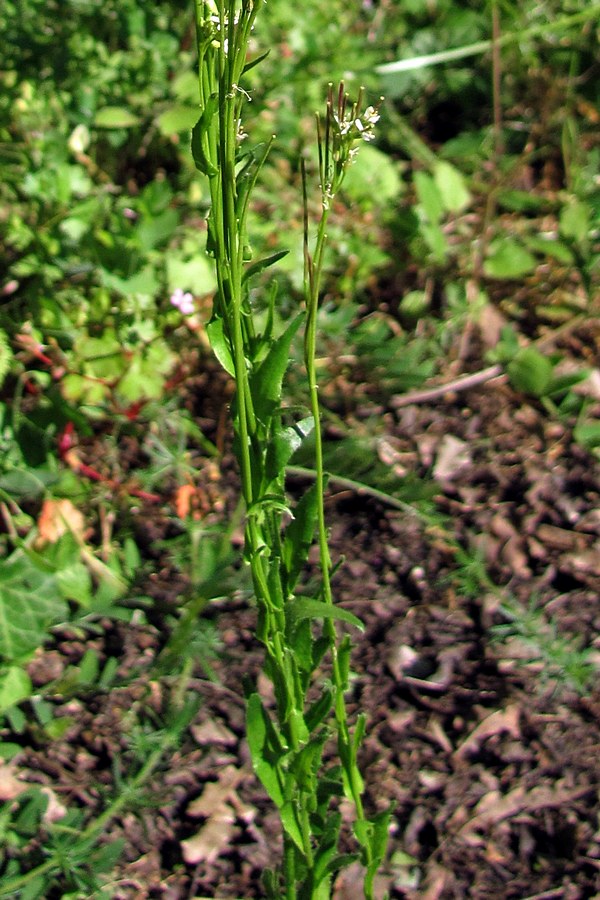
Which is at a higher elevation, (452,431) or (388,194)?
(388,194)

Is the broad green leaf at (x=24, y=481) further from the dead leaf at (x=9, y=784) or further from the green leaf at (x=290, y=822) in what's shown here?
the green leaf at (x=290, y=822)

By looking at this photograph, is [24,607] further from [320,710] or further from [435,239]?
[435,239]

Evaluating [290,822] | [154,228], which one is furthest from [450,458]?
[290,822]

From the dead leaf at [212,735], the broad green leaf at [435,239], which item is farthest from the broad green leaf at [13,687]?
the broad green leaf at [435,239]

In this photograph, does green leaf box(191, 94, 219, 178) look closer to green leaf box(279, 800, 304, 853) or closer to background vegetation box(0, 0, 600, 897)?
green leaf box(279, 800, 304, 853)

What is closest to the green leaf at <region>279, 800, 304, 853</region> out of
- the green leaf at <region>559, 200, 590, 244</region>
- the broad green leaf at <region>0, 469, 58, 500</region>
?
the broad green leaf at <region>0, 469, 58, 500</region>

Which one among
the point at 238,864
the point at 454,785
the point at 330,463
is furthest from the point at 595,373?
the point at 238,864

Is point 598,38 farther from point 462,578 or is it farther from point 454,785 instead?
point 454,785
